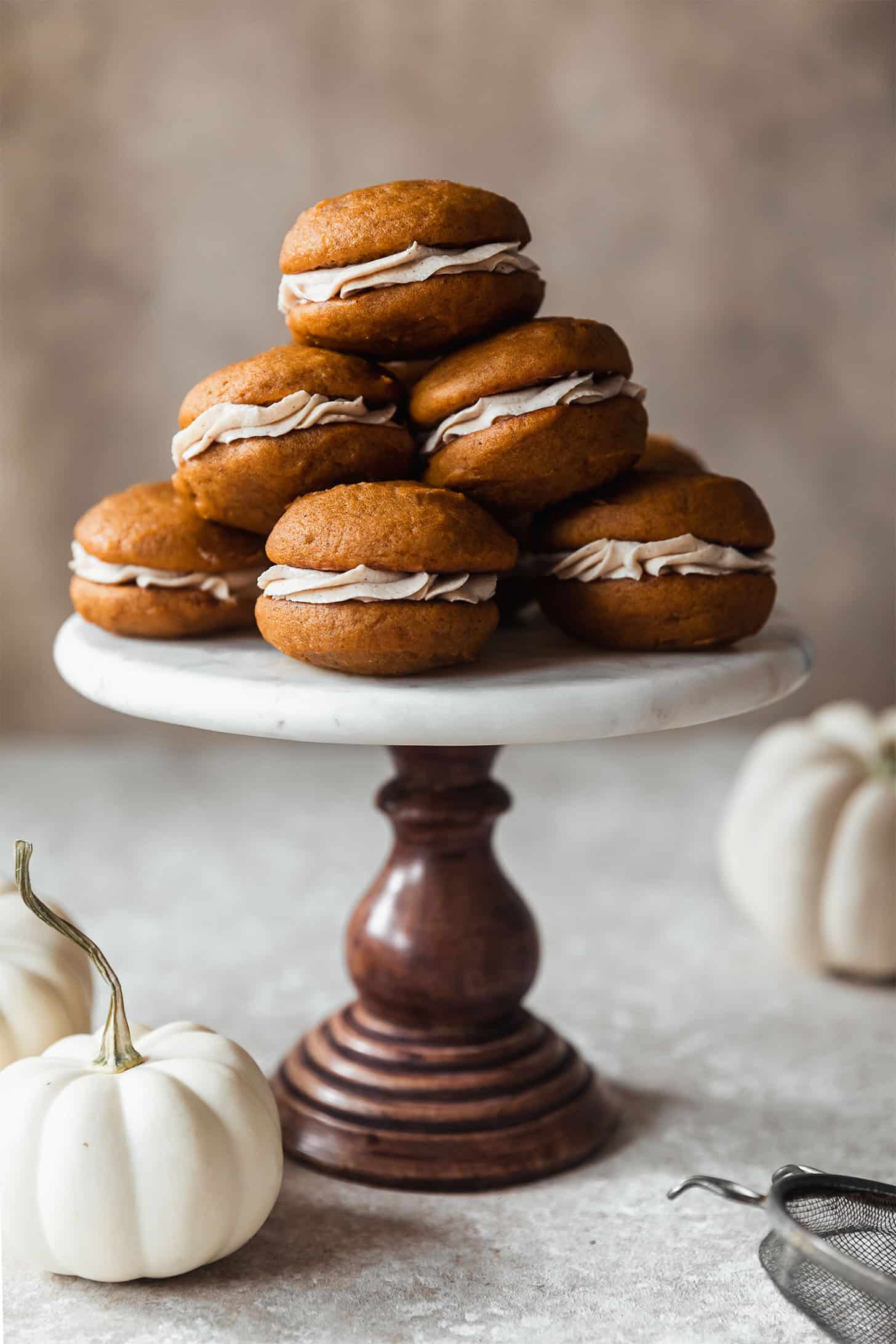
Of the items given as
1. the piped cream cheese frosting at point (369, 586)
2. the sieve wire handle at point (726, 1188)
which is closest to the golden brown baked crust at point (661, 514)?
the piped cream cheese frosting at point (369, 586)

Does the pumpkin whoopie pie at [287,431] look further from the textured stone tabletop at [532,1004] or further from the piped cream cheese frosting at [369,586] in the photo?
the textured stone tabletop at [532,1004]

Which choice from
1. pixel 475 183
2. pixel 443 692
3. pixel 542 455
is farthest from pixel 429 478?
pixel 475 183

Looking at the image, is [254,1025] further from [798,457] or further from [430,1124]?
[798,457]

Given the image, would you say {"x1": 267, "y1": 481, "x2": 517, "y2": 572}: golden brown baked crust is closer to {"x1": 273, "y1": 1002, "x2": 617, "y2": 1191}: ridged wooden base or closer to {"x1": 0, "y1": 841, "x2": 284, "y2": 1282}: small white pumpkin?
{"x1": 0, "y1": 841, "x2": 284, "y2": 1282}: small white pumpkin

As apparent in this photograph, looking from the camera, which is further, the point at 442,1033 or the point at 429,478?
the point at 442,1033

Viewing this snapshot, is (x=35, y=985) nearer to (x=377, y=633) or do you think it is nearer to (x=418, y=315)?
(x=377, y=633)

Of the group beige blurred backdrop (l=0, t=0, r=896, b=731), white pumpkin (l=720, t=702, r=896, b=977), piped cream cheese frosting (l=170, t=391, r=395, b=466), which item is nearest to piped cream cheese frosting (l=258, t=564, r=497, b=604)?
piped cream cheese frosting (l=170, t=391, r=395, b=466)
